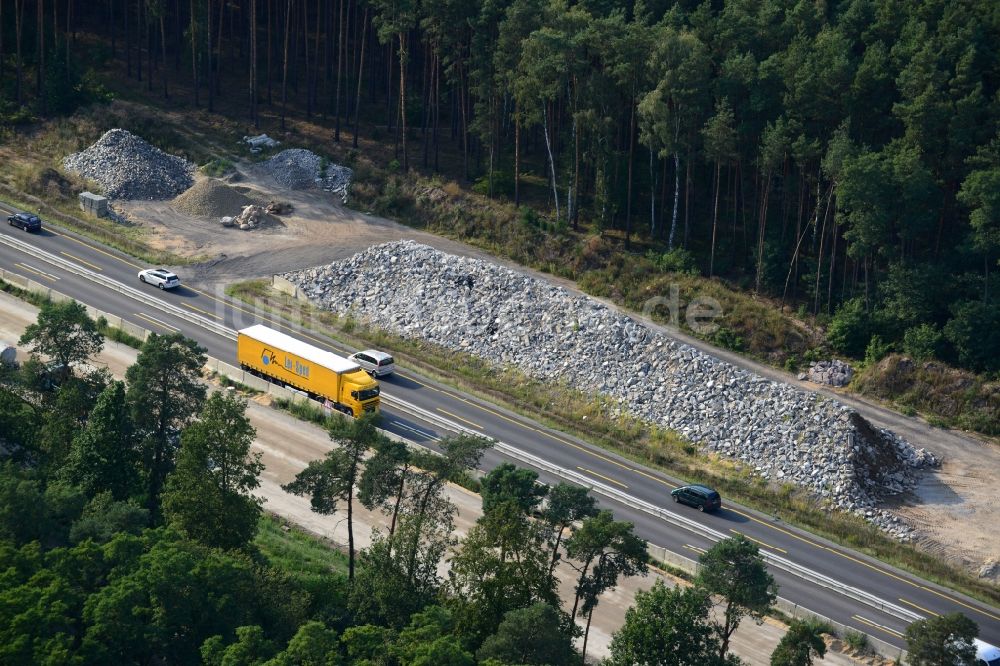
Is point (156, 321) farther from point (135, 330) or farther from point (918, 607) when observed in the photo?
point (918, 607)

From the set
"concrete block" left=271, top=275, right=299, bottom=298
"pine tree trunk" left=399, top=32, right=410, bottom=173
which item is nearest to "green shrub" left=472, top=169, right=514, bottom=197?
"pine tree trunk" left=399, top=32, right=410, bottom=173

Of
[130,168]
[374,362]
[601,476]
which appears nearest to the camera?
[601,476]

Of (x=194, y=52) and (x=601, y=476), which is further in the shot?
(x=194, y=52)

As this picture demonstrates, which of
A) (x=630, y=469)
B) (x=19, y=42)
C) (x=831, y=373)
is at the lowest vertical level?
(x=630, y=469)

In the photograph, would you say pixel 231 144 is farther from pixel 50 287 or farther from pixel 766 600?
pixel 766 600

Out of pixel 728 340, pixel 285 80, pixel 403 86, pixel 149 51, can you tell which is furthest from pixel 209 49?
pixel 728 340

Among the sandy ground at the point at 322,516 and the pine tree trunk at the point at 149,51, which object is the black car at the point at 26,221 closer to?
the sandy ground at the point at 322,516

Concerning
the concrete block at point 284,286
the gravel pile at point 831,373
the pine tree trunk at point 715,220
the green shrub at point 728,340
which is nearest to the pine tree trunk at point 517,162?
the pine tree trunk at point 715,220

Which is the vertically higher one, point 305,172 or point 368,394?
point 305,172
